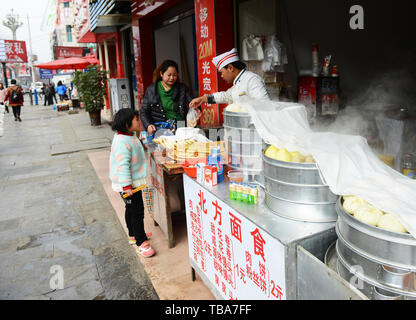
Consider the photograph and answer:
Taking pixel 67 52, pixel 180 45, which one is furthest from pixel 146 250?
pixel 67 52

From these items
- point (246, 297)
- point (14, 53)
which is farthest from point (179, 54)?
point (14, 53)

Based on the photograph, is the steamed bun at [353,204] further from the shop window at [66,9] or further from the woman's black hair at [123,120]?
the shop window at [66,9]

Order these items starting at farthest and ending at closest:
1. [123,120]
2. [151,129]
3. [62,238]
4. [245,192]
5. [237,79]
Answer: [62,238], [151,129], [237,79], [123,120], [245,192]

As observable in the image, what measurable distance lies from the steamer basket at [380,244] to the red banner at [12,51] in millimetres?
32764

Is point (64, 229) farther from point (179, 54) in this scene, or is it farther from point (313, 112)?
point (179, 54)

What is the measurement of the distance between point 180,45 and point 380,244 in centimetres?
828

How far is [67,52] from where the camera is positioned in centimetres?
2477

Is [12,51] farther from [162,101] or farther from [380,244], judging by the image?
[380,244]

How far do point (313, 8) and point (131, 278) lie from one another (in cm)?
556

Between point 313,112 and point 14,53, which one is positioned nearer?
point 313,112

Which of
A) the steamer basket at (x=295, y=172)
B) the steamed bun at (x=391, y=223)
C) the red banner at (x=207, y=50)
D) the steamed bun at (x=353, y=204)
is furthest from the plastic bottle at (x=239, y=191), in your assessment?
the red banner at (x=207, y=50)

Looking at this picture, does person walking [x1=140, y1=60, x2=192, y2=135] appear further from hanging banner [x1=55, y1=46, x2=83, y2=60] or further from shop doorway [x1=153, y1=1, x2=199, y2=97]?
hanging banner [x1=55, y1=46, x2=83, y2=60]

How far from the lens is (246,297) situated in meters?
2.09

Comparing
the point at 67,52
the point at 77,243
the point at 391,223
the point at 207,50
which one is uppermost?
the point at 67,52
